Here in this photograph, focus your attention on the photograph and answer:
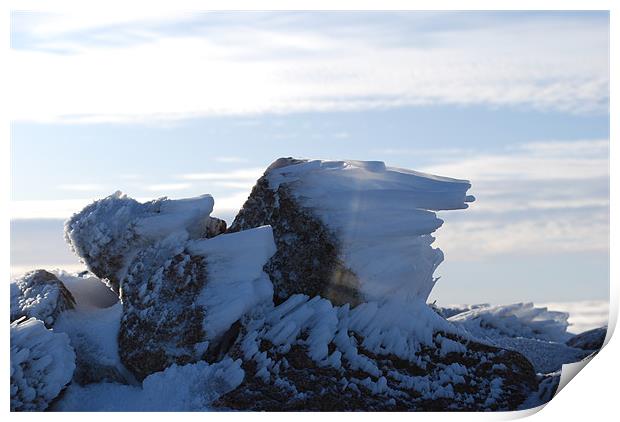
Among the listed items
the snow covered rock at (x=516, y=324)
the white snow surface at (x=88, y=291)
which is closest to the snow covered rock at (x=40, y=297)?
the white snow surface at (x=88, y=291)

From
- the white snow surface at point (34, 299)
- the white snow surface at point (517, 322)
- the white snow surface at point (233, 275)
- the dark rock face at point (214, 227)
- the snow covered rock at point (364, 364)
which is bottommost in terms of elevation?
the white snow surface at point (517, 322)

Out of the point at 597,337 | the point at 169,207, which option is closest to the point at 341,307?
the point at 169,207

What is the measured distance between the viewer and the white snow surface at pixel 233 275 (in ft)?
34.1

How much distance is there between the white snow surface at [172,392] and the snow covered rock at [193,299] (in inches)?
8.0

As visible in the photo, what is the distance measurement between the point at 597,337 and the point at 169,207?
544 centimetres

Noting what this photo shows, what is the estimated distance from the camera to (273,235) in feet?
36.3

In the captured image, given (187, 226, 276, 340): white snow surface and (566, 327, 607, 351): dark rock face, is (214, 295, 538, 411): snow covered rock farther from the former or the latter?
(566, 327, 607, 351): dark rock face

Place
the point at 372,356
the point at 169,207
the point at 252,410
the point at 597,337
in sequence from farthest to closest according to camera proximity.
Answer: the point at 597,337
the point at 169,207
the point at 372,356
the point at 252,410

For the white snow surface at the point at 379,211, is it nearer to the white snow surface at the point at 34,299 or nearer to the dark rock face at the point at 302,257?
the dark rock face at the point at 302,257

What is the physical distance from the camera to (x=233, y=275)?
1062 centimetres

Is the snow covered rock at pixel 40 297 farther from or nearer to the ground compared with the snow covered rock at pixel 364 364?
farther from the ground

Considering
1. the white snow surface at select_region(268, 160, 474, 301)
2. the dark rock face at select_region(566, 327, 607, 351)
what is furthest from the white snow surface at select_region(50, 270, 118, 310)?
the dark rock face at select_region(566, 327, 607, 351)

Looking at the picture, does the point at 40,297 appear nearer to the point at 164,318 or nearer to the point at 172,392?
the point at 164,318

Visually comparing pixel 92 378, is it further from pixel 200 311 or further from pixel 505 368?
Answer: pixel 505 368
